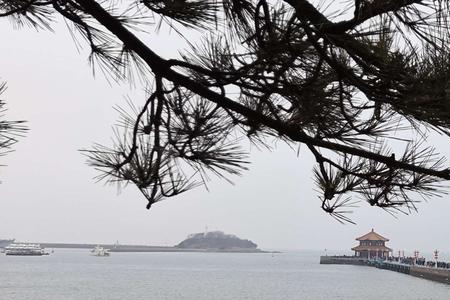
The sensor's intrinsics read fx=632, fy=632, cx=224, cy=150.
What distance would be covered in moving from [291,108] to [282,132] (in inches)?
3.9

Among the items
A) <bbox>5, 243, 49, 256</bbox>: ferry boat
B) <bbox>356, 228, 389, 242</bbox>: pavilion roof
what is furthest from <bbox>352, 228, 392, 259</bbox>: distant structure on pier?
<bbox>5, 243, 49, 256</bbox>: ferry boat

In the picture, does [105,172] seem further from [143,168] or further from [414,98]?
[414,98]

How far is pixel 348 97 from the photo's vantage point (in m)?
2.37

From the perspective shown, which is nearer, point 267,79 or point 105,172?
point 267,79

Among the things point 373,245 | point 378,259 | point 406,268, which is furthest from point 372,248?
point 406,268

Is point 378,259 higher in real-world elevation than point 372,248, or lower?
lower

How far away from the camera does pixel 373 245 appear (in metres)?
80.4

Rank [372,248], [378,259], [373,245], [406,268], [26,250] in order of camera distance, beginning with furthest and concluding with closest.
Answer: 1. [26,250]
2. [373,245]
3. [372,248]
4. [378,259]
5. [406,268]

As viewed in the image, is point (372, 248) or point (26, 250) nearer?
point (372, 248)

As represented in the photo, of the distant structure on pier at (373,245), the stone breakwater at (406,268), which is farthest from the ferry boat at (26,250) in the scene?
the distant structure on pier at (373,245)

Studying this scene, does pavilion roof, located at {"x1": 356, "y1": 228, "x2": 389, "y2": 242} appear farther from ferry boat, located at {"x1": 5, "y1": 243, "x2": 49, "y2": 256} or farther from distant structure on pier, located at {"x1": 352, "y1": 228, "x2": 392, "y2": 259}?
ferry boat, located at {"x1": 5, "y1": 243, "x2": 49, "y2": 256}

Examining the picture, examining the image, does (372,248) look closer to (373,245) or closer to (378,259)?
(373,245)

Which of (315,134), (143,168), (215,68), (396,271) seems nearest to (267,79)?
(215,68)

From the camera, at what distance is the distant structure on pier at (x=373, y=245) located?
79.5 m
